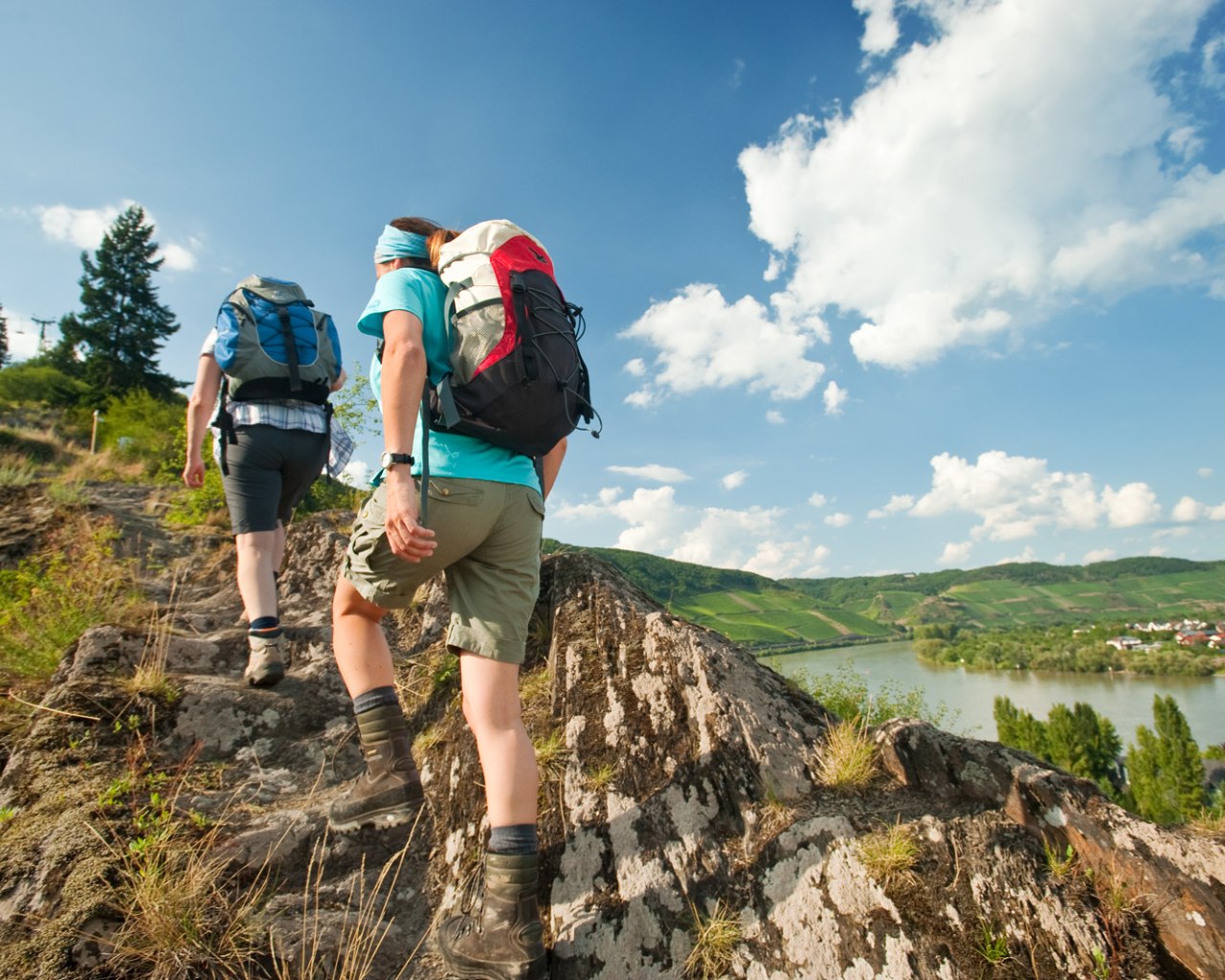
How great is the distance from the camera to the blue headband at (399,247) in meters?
2.72

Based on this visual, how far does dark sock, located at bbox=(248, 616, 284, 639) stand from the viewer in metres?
3.91

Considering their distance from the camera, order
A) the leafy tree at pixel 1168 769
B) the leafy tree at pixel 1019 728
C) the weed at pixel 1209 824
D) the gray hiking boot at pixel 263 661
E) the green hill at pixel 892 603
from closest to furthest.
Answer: the weed at pixel 1209 824
the gray hiking boot at pixel 263 661
the leafy tree at pixel 1168 769
the leafy tree at pixel 1019 728
the green hill at pixel 892 603

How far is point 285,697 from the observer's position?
3.99 m

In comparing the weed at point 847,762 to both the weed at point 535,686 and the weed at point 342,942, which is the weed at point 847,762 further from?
the weed at point 342,942

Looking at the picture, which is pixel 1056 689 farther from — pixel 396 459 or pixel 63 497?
pixel 396 459

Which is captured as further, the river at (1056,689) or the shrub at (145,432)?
the river at (1056,689)

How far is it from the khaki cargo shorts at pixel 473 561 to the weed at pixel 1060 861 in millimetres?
2089

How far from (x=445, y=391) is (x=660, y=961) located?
219 cm

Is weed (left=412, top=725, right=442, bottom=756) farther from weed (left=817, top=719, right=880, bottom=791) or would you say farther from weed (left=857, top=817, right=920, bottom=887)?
weed (left=857, top=817, right=920, bottom=887)

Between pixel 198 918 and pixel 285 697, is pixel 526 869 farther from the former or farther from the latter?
pixel 285 697

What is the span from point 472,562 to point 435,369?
2.49 ft

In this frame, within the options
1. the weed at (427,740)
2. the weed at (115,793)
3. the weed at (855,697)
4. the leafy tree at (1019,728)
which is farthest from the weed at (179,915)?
the leafy tree at (1019,728)

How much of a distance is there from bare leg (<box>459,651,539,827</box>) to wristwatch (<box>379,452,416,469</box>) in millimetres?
752

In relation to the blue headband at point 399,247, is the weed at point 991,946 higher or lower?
lower
